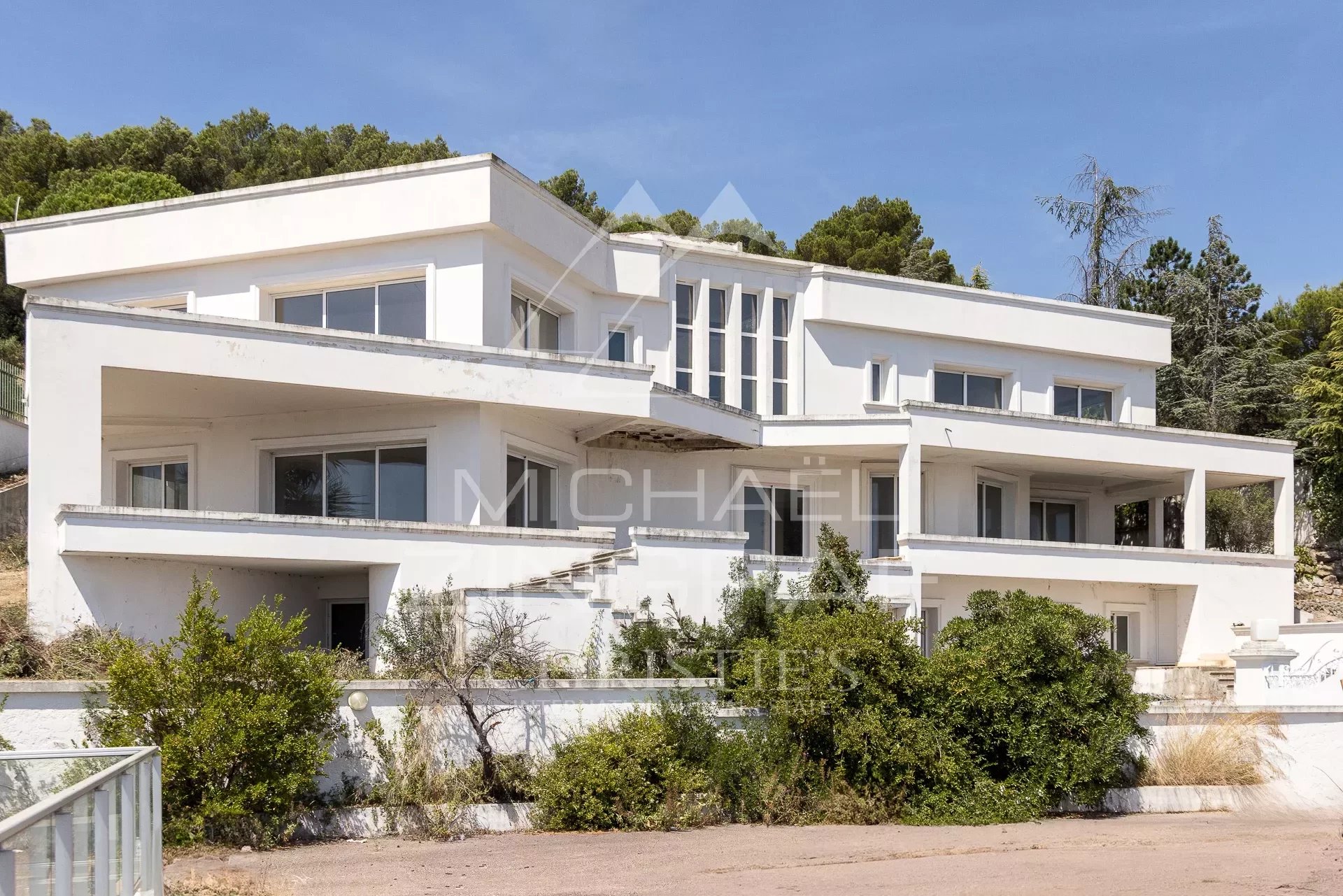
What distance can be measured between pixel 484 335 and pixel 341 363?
2686 mm

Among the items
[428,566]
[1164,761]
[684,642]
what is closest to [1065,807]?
[1164,761]

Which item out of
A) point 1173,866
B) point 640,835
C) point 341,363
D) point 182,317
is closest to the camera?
point 1173,866

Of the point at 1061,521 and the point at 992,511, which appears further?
the point at 1061,521

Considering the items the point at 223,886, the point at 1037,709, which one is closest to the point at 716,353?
the point at 1037,709

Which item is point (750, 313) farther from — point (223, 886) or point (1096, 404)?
point (223, 886)

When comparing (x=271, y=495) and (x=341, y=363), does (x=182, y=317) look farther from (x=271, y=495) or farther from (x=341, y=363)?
(x=271, y=495)

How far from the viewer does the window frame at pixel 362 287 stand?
2147 centimetres

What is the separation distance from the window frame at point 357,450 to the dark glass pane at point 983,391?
13299 millimetres

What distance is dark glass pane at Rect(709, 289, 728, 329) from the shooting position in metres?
25.9

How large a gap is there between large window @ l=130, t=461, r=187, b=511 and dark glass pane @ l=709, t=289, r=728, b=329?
35.3ft

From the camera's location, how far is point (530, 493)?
21.9 m

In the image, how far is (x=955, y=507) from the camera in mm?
26156

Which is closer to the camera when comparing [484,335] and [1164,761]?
[1164,761]

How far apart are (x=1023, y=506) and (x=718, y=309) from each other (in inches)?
325
